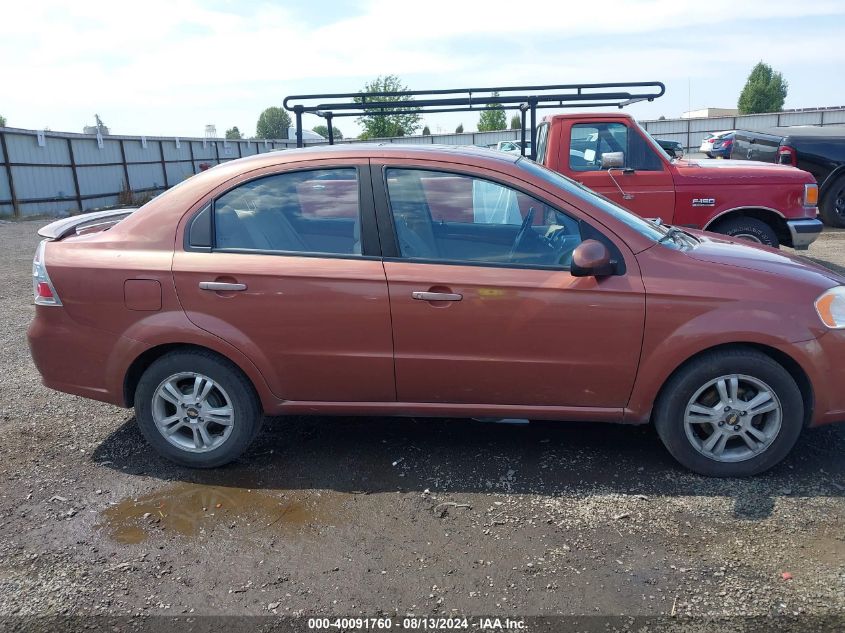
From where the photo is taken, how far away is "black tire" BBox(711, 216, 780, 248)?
7.66m

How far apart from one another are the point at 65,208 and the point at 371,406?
70.5 feet

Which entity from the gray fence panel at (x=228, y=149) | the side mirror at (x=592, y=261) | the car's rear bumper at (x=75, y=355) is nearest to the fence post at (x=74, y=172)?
the gray fence panel at (x=228, y=149)

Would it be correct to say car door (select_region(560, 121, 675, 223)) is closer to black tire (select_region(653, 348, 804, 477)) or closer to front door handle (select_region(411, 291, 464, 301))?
black tire (select_region(653, 348, 804, 477))

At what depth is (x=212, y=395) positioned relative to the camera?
3842 mm

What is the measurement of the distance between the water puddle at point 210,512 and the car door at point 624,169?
5287 millimetres

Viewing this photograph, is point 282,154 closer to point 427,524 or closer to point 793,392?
point 427,524

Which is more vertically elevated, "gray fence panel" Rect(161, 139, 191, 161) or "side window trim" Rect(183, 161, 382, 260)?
"gray fence panel" Rect(161, 139, 191, 161)

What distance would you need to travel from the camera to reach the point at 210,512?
3477 millimetres

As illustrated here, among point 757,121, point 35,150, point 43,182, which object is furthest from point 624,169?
point 757,121

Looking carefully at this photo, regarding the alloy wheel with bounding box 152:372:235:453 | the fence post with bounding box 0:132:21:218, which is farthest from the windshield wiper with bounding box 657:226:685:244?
the fence post with bounding box 0:132:21:218

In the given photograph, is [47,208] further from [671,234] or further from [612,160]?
[671,234]

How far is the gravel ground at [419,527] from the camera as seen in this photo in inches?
109

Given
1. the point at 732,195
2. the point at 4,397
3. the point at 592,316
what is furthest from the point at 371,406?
the point at 732,195

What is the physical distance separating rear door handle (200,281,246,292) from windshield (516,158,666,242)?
1655mm
